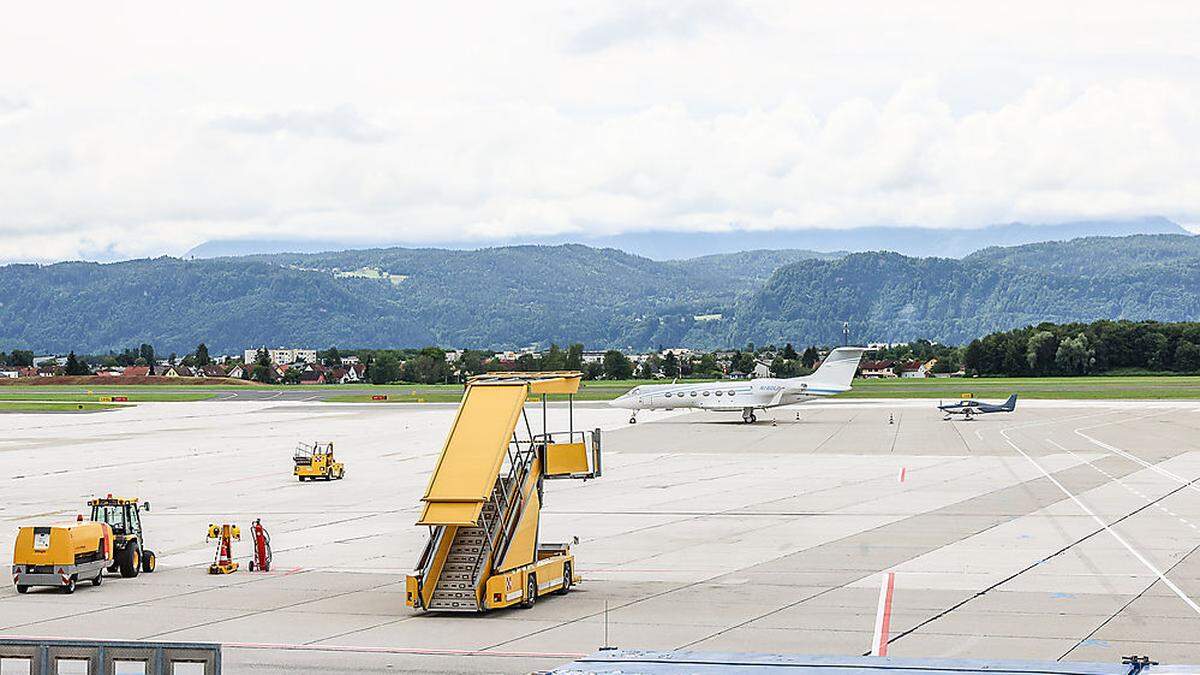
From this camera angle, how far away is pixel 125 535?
1336 inches

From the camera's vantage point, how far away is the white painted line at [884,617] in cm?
2347

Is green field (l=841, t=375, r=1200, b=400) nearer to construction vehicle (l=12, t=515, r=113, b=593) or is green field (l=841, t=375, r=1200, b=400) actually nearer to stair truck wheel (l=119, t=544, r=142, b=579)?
stair truck wheel (l=119, t=544, r=142, b=579)

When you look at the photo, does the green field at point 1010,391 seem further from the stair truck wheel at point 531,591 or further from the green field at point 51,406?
the stair truck wheel at point 531,591

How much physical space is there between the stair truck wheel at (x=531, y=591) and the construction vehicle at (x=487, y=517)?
0.02 metres

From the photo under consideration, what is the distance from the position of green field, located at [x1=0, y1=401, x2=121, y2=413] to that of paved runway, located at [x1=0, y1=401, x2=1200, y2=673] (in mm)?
53165

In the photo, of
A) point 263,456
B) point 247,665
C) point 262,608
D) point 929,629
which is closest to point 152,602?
point 262,608

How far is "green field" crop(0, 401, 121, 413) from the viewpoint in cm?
12926

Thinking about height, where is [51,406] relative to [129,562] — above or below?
above

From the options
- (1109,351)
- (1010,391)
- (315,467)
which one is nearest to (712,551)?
(315,467)

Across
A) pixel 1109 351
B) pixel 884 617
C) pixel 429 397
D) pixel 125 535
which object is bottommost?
pixel 884 617

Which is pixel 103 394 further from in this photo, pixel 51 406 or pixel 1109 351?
pixel 1109 351

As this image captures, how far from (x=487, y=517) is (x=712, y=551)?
9.81 meters

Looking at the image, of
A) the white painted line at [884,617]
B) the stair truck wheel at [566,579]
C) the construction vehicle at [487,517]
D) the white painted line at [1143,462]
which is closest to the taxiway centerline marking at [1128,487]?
the white painted line at [1143,462]

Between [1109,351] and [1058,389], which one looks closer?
[1058,389]
